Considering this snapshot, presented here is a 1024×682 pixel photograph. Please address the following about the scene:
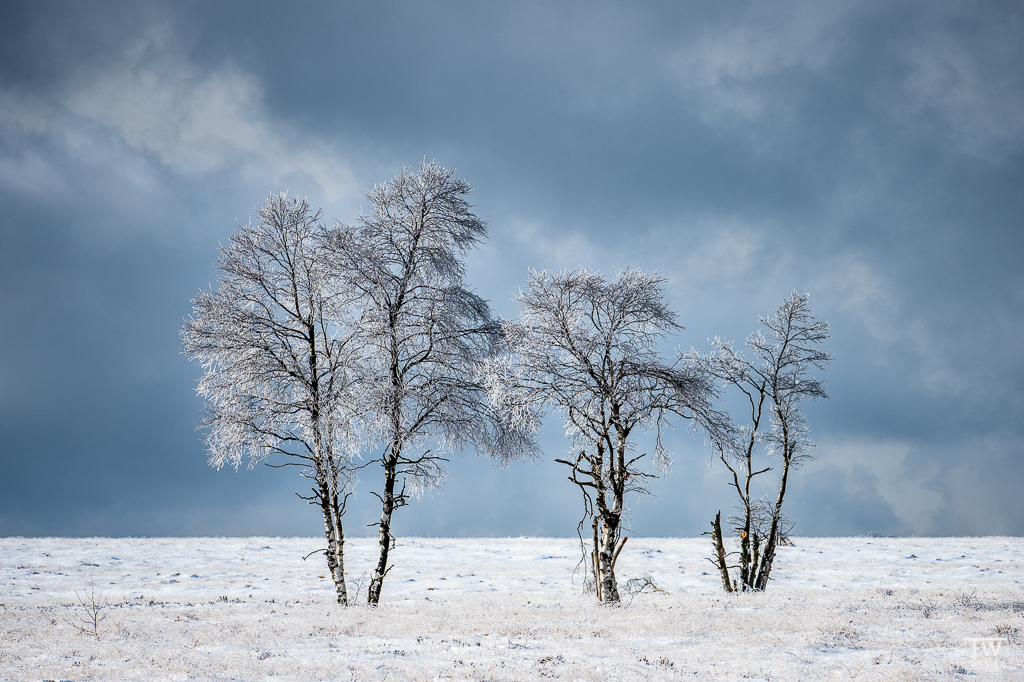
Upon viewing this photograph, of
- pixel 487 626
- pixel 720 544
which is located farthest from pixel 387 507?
pixel 720 544

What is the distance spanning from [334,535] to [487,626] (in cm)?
548

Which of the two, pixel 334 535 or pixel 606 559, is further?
pixel 334 535

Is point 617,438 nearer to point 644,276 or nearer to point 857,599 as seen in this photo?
point 644,276

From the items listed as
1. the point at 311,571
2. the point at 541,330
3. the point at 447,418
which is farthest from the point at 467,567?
the point at 541,330

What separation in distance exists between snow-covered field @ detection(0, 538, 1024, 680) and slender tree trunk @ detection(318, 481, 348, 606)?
54cm

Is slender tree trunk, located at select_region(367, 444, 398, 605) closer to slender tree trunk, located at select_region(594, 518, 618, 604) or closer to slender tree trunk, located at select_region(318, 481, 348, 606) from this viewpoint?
slender tree trunk, located at select_region(318, 481, 348, 606)

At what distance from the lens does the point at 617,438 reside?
15.4 meters

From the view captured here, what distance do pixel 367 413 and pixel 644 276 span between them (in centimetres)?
760

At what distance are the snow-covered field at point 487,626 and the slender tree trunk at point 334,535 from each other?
542 mm

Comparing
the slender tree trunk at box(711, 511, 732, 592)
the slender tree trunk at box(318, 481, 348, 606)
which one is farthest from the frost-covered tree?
the slender tree trunk at box(711, 511, 732, 592)

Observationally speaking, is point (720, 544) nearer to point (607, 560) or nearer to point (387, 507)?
point (607, 560)

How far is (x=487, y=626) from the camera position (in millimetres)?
12672

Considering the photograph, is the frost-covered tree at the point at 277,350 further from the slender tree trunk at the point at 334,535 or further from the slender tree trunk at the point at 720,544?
the slender tree trunk at the point at 720,544

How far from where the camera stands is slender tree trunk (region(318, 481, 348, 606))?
15867 millimetres
